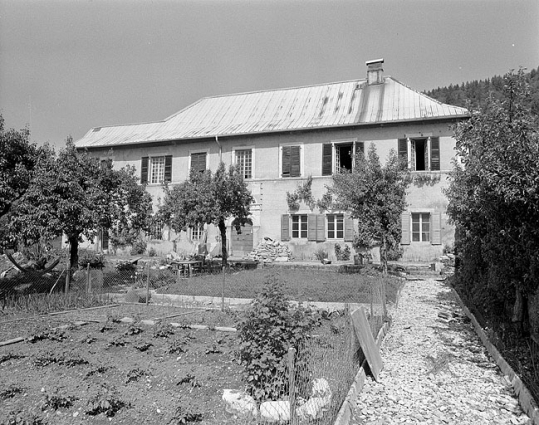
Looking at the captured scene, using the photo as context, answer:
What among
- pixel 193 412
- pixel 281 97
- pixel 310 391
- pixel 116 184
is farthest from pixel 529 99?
pixel 281 97

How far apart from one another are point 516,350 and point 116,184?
1307 cm

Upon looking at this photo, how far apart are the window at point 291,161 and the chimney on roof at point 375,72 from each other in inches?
262

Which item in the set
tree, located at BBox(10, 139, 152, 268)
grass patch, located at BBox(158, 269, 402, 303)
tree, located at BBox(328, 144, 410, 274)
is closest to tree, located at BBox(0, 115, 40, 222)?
tree, located at BBox(10, 139, 152, 268)

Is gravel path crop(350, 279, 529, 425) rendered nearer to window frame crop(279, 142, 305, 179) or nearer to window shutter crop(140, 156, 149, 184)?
window frame crop(279, 142, 305, 179)

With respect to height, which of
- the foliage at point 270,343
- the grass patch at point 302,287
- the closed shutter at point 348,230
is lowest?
the grass patch at point 302,287

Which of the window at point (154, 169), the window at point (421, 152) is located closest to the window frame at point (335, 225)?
the window at point (421, 152)

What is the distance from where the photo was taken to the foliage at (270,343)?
175 inches

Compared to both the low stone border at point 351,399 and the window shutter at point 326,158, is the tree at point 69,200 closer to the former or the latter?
the low stone border at point 351,399

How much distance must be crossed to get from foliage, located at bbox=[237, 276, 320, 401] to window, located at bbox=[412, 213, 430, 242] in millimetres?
19204

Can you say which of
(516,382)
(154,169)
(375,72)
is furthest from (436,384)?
(154,169)

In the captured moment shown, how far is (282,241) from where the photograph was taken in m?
24.7

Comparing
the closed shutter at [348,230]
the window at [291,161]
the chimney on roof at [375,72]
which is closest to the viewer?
the closed shutter at [348,230]

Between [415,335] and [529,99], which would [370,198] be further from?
[529,99]

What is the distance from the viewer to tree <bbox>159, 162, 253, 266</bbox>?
1788 cm
